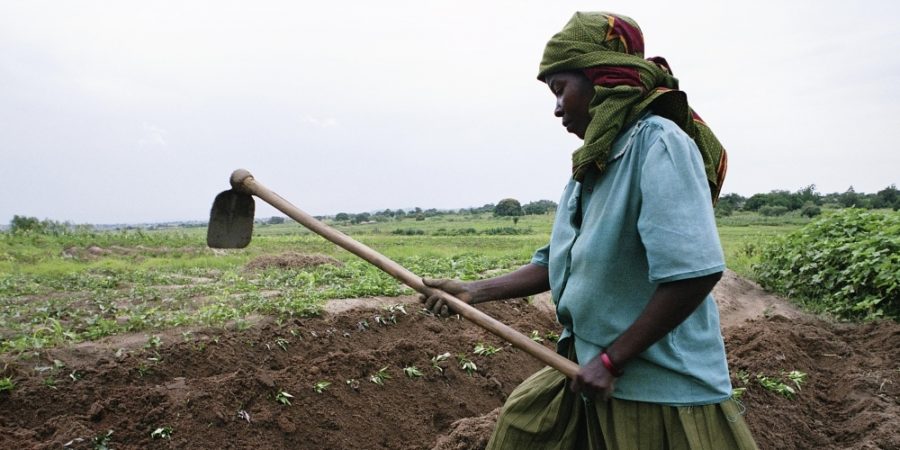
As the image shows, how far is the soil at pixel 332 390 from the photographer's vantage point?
346 centimetres

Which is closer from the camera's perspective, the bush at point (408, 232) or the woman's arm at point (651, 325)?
the woman's arm at point (651, 325)

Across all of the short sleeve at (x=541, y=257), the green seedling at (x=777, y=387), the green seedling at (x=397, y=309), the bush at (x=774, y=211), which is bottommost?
the green seedling at (x=777, y=387)

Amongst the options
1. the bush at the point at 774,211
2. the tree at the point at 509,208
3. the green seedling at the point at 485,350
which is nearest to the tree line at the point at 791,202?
the bush at the point at 774,211

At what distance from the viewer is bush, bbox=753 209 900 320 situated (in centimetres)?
731

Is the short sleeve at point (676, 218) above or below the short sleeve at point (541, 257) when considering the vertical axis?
above

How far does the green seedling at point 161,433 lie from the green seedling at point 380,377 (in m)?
1.29

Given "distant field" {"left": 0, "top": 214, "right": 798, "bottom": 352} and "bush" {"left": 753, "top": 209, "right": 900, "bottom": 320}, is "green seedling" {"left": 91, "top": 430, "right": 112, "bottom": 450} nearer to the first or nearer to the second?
"distant field" {"left": 0, "top": 214, "right": 798, "bottom": 352}

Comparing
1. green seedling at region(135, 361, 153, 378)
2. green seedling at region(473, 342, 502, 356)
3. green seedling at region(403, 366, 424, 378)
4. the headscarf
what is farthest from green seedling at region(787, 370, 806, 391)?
green seedling at region(135, 361, 153, 378)

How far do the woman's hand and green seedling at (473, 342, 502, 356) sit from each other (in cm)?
326

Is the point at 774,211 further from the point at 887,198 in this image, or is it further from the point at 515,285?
the point at 515,285

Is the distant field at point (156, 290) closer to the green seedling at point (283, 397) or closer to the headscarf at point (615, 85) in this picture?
the green seedling at point (283, 397)

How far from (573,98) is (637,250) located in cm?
50

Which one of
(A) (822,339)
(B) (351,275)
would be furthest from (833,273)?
(B) (351,275)

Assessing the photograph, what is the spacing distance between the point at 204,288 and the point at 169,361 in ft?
10.6
